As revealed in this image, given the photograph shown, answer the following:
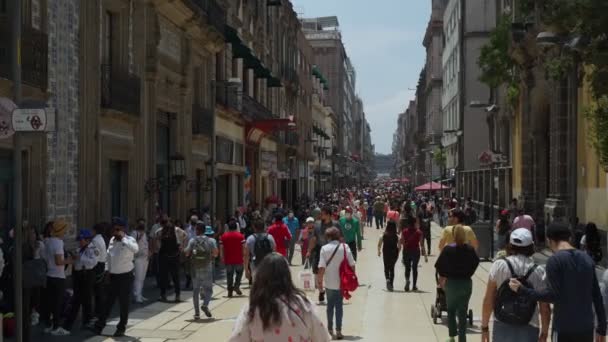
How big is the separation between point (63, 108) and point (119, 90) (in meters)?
3.31

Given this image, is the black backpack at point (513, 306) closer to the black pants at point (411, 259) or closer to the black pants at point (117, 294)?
the black pants at point (117, 294)

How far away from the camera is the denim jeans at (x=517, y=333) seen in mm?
7031

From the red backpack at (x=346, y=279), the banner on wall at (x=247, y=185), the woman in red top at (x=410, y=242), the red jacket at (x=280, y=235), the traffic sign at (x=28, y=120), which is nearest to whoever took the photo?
the traffic sign at (x=28, y=120)

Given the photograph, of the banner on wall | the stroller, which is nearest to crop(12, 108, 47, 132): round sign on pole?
the stroller

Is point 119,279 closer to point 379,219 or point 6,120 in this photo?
point 6,120

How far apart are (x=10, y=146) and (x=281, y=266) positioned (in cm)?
990

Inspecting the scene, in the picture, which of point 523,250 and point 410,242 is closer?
point 523,250

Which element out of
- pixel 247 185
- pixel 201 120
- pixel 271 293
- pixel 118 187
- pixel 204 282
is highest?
pixel 201 120

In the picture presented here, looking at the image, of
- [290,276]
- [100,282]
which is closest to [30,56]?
[100,282]

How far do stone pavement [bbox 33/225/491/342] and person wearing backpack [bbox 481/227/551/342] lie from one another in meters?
4.28

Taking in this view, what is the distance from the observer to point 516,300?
702 centimetres

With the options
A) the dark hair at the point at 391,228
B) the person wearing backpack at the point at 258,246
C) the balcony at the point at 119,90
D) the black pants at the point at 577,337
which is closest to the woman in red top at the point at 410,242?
the dark hair at the point at 391,228

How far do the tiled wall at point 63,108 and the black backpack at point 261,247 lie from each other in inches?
141

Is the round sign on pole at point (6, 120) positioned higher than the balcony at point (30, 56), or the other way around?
the balcony at point (30, 56)
